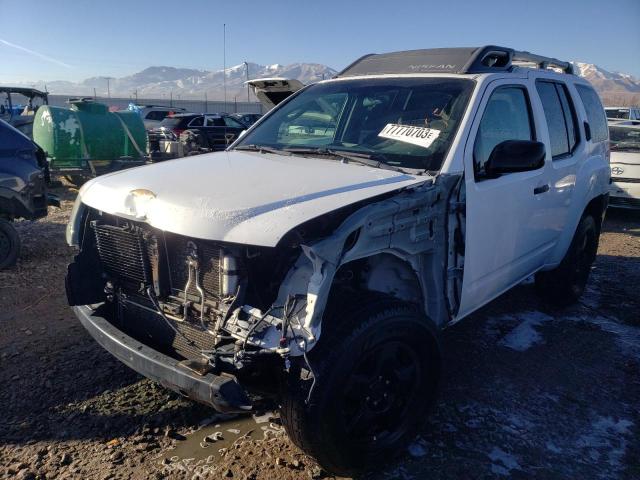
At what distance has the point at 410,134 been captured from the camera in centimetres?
321

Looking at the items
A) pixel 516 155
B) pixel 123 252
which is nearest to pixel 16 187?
pixel 123 252

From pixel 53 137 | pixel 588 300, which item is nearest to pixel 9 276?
pixel 588 300

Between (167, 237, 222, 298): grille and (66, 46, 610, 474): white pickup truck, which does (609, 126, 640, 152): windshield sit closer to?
(66, 46, 610, 474): white pickup truck

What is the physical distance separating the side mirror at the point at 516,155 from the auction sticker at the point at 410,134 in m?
0.38

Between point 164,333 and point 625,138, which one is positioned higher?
point 625,138

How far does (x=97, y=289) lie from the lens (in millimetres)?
3074

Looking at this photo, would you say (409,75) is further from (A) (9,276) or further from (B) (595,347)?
(A) (9,276)

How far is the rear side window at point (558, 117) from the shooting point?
407cm

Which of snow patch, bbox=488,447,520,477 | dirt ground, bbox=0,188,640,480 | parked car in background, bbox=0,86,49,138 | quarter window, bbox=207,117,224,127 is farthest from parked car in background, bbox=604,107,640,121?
parked car in background, bbox=0,86,49,138

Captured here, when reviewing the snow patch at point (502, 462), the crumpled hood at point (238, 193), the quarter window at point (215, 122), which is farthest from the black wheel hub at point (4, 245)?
the quarter window at point (215, 122)

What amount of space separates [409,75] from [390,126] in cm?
56

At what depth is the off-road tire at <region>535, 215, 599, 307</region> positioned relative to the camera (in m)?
4.86

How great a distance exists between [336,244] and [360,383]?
756 mm

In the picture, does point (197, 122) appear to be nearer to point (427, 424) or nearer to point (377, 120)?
point (377, 120)
